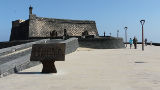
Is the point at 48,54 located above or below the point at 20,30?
below

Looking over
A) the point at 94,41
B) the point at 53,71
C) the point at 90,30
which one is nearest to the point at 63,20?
the point at 90,30

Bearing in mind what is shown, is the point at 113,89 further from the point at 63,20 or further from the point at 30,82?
the point at 63,20

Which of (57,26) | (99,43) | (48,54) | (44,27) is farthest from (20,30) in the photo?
(48,54)

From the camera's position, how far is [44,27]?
5094 cm

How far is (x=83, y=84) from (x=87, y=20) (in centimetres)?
5184

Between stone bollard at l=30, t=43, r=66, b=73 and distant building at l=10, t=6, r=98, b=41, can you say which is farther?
distant building at l=10, t=6, r=98, b=41

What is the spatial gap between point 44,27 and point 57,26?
303 centimetres

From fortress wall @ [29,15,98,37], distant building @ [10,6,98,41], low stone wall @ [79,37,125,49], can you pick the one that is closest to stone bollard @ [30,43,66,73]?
low stone wall @ [79,37,125,49]

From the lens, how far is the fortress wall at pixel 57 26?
48812 mm

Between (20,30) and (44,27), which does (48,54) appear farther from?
(20,30)

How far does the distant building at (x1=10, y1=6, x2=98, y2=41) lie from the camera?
4872 centimetres

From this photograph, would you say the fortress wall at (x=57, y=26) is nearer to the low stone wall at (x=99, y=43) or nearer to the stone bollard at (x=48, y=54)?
the low stone wall at (x=99, y=43)

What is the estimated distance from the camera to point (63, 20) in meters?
54.4

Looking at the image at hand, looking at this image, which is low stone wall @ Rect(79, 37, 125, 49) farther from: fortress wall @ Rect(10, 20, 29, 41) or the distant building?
fortress wall @ Rect(10, 20, 29, 41)
